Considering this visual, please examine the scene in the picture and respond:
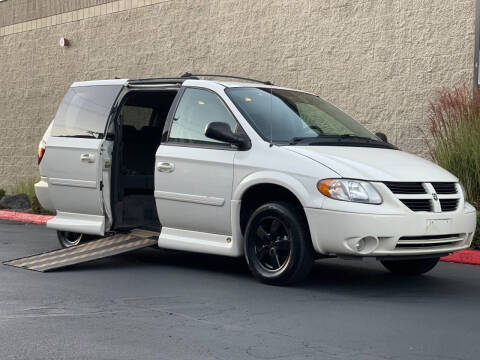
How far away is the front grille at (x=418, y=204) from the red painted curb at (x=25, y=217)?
27.7 feet

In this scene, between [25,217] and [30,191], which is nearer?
[25,217]

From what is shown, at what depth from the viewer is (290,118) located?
8.35 meters

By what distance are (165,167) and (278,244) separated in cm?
156

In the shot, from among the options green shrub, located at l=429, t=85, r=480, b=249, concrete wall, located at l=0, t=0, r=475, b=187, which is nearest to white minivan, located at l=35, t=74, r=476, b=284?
green shrub, located at l=429, t=85, r=480, b=249

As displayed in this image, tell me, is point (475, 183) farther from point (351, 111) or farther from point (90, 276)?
point (90, 276)

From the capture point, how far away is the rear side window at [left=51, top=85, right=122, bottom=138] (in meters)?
9.57

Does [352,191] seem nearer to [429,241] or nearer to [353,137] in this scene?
[429,241]

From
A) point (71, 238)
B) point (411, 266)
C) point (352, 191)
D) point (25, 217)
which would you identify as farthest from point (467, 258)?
point (25, 217)

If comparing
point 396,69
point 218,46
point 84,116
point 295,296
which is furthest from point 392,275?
point 218,46

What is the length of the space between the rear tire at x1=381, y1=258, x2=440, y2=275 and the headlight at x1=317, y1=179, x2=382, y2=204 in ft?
5.04

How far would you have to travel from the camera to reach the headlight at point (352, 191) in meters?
7.17

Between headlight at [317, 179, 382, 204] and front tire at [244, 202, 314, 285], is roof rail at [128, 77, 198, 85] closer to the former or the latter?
front tire at [244, 202, 314, 285]

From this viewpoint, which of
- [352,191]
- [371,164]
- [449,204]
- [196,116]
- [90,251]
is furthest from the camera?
[90,251]

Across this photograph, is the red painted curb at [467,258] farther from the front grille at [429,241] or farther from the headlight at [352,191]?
the headlight at [352,191]
